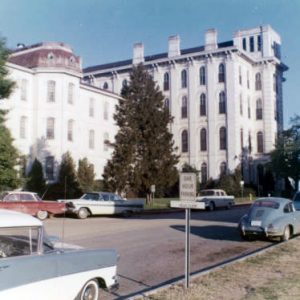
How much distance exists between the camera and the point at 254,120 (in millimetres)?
74312

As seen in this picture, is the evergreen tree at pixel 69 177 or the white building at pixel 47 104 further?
the white building at pixel 47 104

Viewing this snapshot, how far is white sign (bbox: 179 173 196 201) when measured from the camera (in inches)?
351

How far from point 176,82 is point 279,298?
65.0 metres

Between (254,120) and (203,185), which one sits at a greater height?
(254,120)

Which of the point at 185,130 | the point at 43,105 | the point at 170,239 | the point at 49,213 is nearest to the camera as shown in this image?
the point at 170,239

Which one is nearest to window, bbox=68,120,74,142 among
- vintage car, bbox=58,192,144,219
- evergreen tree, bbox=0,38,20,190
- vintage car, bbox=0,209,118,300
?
vintage car, bbox=58,192,144,219

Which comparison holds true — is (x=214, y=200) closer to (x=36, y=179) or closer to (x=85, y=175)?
(x=85, y=175)

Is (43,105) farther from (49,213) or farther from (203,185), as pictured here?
(203,185)

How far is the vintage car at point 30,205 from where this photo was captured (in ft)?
85.1

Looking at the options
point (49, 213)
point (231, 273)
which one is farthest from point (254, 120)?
point (231, 273)

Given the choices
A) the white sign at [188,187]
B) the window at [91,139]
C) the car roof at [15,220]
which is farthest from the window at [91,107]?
the car roof at [15,220]

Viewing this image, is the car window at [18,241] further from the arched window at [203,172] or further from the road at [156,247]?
the arched window at [203,172]

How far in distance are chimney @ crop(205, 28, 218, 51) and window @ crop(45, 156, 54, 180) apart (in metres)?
31.7

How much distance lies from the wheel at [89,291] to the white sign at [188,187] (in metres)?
2.30
